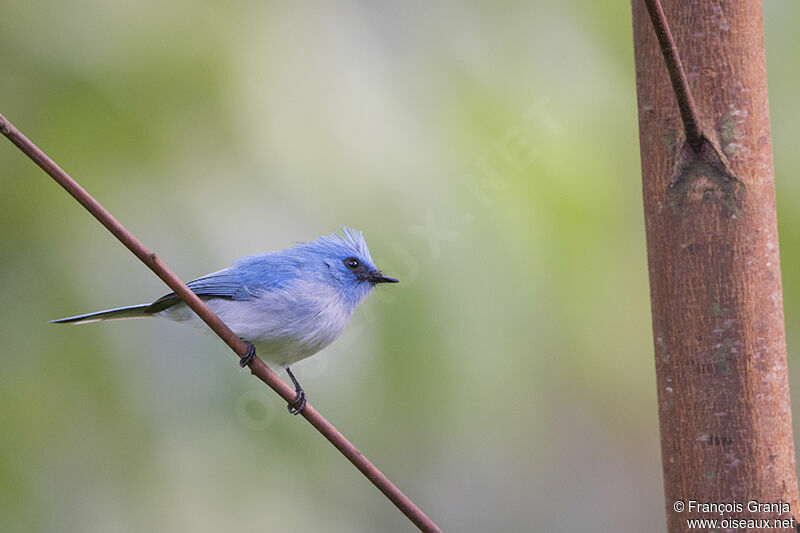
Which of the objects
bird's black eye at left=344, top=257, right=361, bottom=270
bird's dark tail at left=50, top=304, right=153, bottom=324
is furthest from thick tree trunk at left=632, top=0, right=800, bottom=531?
bird's dark tail at left=50, top=304, right=153, bottom=324

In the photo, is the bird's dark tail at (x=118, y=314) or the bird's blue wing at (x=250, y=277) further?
the bird's blue wing at (x=250, y=277)

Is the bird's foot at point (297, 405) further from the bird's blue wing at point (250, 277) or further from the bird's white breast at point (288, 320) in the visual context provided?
the bird's blue wing at point (250, 277)

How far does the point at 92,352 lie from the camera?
3.95m

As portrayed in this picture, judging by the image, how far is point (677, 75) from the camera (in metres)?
1.77

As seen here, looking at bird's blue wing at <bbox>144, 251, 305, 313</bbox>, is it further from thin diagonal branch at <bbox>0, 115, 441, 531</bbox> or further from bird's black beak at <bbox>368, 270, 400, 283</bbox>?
thin diagonal branch at <bbox>0, 115, 441, 531</bbox>

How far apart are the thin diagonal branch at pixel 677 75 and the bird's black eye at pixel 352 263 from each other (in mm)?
1913

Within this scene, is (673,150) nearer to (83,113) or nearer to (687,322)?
(687,322)

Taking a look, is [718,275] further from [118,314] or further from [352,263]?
[118,314]

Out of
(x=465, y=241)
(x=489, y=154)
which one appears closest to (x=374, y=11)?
(x=489, y=154)

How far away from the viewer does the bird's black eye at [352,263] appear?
3.58 m

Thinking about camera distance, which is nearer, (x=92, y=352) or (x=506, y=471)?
(x=92, y=352)

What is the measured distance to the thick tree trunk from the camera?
1.82 metres

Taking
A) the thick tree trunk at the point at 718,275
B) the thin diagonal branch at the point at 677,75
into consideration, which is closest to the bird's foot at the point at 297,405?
the thick tree trunk at the point at 718,275

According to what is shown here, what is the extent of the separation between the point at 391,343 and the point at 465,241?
2.24ft
